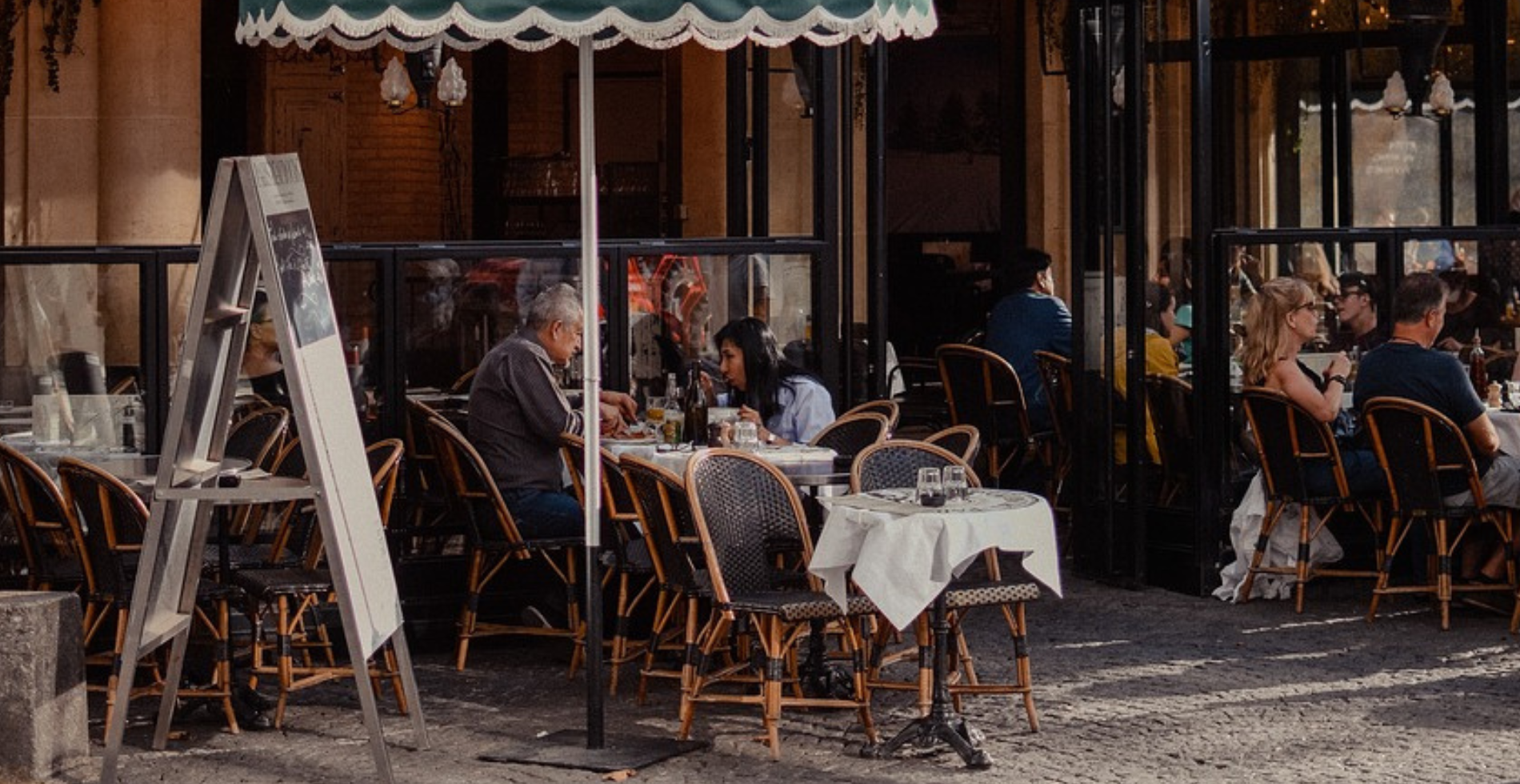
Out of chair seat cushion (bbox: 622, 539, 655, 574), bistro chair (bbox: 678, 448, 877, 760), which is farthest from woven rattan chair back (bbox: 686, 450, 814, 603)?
chair seat cushion (bbox: 622, 539, 655, 574)

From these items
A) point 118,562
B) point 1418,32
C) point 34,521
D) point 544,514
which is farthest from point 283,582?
point 1418,32

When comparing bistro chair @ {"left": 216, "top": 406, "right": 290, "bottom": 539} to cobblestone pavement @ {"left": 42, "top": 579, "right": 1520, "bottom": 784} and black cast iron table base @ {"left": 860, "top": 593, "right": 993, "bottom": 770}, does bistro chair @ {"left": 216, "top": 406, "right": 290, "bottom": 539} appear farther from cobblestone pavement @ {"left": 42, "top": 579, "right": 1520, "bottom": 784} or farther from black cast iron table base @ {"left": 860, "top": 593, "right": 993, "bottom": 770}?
black cast iron table base @ {"left": 860, "top": 593, "right": 993, "bottom": 770}

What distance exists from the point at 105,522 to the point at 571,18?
2.35 metres

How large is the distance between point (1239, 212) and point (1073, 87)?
5.07 m

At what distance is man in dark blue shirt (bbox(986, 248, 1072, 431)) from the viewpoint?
43.0ft

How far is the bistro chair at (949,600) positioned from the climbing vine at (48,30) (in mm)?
7708

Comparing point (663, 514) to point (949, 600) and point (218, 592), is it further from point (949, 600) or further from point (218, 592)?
point (218, 592)

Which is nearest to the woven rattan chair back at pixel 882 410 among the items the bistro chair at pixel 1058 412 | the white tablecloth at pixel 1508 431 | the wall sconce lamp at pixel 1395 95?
the white tablecloth at pixel 1508 431

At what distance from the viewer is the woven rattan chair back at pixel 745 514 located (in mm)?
7711

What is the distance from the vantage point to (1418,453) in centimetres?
977

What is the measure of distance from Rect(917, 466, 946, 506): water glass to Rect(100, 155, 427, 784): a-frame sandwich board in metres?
1.57

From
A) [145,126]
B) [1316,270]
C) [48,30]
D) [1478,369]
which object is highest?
[48,30]

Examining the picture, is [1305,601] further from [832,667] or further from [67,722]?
[67,722]

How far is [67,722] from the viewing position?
737cm
